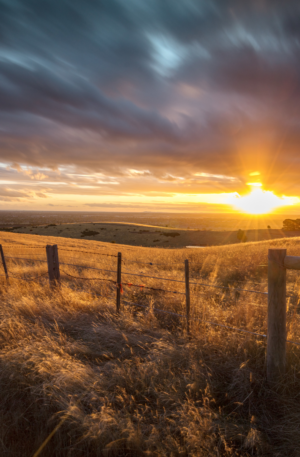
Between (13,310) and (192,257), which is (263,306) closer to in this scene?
(13,310)

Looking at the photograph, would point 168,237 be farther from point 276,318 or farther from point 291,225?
point 276,318

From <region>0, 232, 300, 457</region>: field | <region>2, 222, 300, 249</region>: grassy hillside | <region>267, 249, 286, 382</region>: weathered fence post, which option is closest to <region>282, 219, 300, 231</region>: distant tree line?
→ <region>2, 222, 300, 249</region>: grassy hillside

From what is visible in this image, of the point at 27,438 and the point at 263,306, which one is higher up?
the point at 263,306

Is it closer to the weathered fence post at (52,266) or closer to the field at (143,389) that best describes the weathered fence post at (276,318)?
the field at (143,389)

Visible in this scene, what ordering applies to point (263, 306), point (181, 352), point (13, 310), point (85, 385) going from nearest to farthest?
point (85, 385) → point (181, 352) → point (263, 306) → point (13, 310)

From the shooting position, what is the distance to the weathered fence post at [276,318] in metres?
3.85

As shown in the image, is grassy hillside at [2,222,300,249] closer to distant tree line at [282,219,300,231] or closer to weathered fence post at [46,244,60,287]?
distant tree line at [282,219,300,231]

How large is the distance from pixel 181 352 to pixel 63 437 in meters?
2.10

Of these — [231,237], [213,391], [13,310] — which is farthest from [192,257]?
[231,237]

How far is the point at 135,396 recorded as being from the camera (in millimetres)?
3658

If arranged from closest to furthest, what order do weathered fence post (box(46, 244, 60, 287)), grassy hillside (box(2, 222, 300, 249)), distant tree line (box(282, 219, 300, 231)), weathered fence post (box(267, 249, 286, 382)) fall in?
weathered fence post (box(267, 249, 286, 382)) < weathered fence post (box(46, 244, 60, 287)) < grassy hillside (box(2, 222, 300, 249)) < distant tree line (box(282, 219, 300, 231))

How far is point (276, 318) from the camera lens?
390 cm

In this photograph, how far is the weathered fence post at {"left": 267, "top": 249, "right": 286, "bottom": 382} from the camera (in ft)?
12.6

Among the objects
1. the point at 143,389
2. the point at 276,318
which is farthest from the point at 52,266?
the point at 276,318
